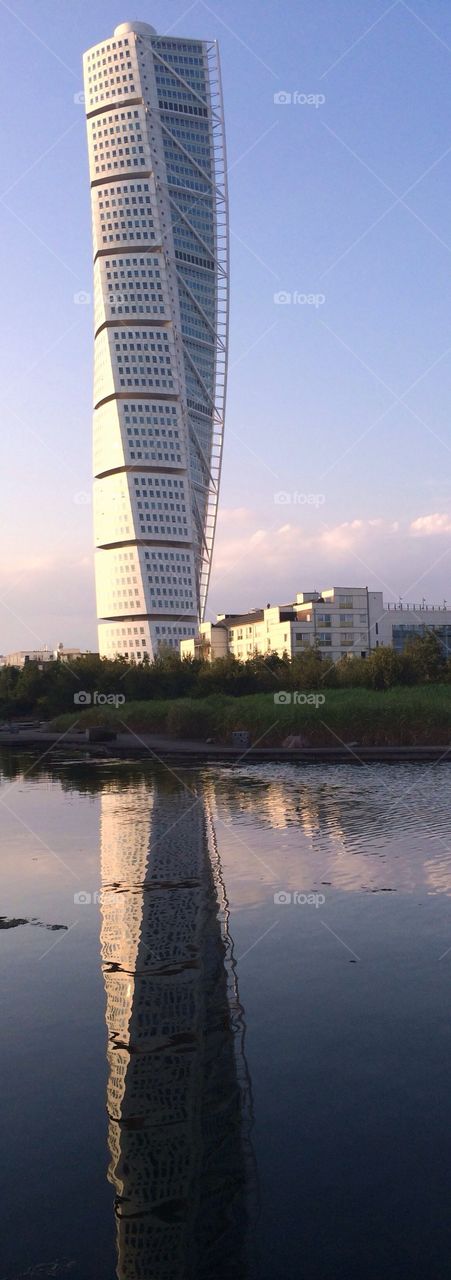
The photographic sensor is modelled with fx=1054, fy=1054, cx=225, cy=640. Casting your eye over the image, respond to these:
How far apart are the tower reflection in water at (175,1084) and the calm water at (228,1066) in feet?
0.06

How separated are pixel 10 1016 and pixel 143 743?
41.4m

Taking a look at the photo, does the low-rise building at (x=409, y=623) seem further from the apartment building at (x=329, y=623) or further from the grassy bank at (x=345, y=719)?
the grassy bank at (x=345, y=719)

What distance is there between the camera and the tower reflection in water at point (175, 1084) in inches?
214

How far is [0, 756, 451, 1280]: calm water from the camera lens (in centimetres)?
539

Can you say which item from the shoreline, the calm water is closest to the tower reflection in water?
the calm water

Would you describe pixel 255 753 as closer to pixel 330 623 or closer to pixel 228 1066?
pixel 228 1066

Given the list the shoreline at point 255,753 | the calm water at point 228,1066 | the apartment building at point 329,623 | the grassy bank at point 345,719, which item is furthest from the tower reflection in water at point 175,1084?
the apartment building at point 329,623

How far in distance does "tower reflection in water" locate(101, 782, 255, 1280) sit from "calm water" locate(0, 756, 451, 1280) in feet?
0.06

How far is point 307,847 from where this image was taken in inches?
676

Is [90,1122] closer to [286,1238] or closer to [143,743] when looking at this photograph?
[286,1238]

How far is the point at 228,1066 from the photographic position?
24.7ft

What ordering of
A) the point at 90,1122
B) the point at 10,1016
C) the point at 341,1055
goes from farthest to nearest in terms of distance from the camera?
the point at 10,1016, the point at 341,1055, the point at 90,1122

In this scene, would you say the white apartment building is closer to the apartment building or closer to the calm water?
the apartment building

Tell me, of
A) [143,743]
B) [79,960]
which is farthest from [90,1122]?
[143,743]
